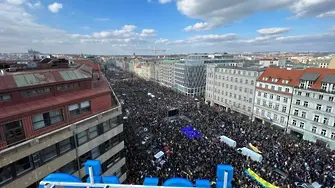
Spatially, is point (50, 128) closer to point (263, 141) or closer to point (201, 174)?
point (201, 174)

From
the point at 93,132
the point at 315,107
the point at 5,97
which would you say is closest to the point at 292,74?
the point at 315,107

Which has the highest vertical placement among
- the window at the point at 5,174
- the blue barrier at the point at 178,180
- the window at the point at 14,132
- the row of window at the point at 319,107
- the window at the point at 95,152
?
the blue barrier at the point at 178,180

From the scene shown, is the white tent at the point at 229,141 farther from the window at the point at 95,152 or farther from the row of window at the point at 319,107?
the window at the point at 95,152

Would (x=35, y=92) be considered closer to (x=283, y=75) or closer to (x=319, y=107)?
(x=319, y=107)

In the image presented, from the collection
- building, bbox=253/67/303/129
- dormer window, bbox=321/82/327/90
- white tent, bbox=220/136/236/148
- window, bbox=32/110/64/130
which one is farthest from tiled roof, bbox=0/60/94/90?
building, bbox=253/67/303/129

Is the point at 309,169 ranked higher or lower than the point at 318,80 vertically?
lower

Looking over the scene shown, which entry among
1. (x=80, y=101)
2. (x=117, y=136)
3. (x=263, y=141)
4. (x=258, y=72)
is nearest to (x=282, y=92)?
(x=258, y=72)

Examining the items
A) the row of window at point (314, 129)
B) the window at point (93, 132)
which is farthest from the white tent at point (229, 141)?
the window at point (93, 132)

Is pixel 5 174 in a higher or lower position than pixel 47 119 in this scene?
lower
